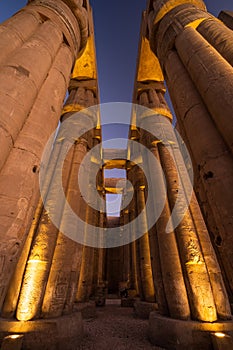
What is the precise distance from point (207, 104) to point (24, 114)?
9.13 feet

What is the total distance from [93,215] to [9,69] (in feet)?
31.3

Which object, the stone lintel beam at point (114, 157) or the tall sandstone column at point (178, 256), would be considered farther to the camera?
the stone lintel beam at point (114, 157)

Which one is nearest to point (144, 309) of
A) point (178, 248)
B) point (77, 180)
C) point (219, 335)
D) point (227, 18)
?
point (178, 248)

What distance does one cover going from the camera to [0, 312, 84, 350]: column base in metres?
3.53

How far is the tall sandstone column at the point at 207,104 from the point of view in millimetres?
2217

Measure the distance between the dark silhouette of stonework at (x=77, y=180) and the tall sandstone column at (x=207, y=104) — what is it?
0.02 meters

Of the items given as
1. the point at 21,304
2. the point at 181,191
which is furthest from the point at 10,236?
the point at 181,191

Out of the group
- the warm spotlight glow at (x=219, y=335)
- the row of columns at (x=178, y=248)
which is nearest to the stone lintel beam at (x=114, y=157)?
the row of columns at (x=178, y=248)

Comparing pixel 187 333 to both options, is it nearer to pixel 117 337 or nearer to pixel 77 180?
pixel 117 337

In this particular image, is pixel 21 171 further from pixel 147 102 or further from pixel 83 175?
pixel 147 102

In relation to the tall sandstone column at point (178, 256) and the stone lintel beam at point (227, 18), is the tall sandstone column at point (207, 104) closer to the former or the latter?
the stone lintel beam at point (227, 18)

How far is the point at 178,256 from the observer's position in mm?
4902

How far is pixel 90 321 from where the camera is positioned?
6.64 meters

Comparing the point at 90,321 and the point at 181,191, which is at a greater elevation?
the point at 181,191
